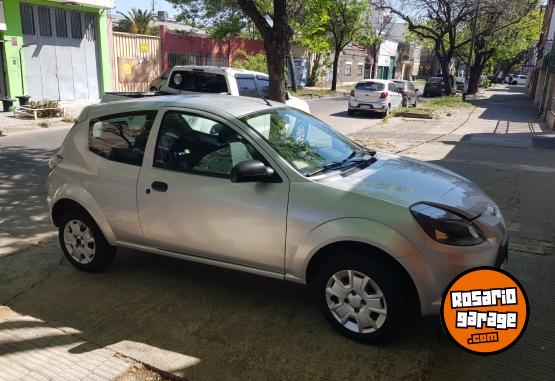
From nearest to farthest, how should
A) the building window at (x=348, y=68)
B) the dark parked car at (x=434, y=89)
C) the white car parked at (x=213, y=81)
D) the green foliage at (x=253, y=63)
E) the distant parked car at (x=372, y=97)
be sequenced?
the white car parked at (x=213, y=81)
the distant parked car at (x=372, y=97)
the green foliage at (x=253, y=63)
the dark parked car at (x=434, y=89)
the building window at (x=348, y=68)

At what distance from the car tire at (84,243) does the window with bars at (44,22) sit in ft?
58.0

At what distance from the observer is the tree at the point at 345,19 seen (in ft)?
105

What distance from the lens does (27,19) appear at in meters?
18.6

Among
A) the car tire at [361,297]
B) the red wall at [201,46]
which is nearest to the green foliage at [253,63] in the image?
the red wall at [201,46]

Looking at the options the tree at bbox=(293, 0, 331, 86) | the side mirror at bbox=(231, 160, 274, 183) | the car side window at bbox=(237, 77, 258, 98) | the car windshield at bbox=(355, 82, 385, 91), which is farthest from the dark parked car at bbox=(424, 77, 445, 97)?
the side mirror at bbox=(231, 160, 274, 183)

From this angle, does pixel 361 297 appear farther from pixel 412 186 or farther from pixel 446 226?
pixel 412 186

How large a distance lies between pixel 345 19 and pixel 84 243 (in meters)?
31.4

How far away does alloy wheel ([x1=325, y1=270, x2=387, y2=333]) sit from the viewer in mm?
3227

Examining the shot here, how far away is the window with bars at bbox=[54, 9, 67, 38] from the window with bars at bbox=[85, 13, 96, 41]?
1099mm

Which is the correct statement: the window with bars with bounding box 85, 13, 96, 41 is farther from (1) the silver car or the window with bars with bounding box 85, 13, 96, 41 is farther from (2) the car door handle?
(2) the car door handle

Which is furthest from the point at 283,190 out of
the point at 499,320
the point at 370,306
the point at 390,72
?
the point at 390,72

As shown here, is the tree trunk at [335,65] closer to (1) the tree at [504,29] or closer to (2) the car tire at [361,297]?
(1) the tree at [504,29]

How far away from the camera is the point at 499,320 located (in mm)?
2789

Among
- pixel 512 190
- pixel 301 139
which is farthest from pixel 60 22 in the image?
pixel 301 139
